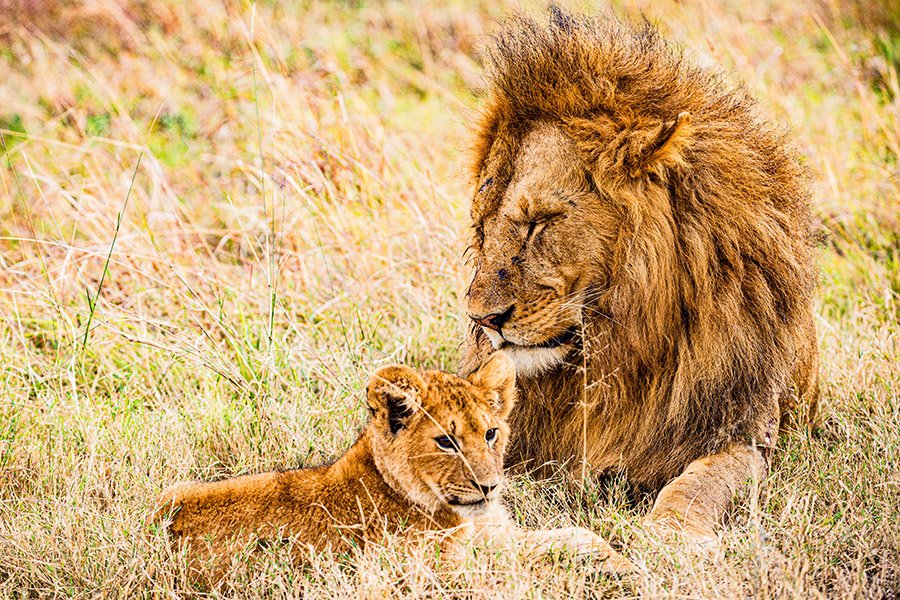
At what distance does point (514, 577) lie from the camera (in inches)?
105

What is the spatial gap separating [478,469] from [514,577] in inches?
11.1

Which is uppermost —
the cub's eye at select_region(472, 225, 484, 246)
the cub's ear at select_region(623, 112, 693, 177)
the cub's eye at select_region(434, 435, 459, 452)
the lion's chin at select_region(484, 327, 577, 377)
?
the cub's ear at select_region(623, 112, 693, 177)

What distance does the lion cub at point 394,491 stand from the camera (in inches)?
108

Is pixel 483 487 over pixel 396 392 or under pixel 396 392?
under

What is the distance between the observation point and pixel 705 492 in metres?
3.20

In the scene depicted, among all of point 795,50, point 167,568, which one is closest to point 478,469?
point 167,568

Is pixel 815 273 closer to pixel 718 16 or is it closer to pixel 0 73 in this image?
pixel 718 16

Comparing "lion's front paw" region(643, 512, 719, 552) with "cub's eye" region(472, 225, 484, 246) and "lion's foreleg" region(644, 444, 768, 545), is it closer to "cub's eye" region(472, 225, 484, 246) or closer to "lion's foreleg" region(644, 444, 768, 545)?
"lion's foreleg" region(644, 444, 768, 545)

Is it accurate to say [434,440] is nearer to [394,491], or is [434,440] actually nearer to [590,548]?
[394,491]

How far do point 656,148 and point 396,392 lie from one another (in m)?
1.11

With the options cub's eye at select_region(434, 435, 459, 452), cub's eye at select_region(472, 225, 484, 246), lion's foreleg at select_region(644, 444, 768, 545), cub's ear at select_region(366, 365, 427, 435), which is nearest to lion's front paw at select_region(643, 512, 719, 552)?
lion's foreleg at select_region(644, 444, 768, 545)

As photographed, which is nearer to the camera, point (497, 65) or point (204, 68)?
point (497, 65)

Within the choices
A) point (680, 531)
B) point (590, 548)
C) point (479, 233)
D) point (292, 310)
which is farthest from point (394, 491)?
point (292, 310)

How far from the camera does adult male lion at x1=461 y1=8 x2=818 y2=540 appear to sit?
3.19m
